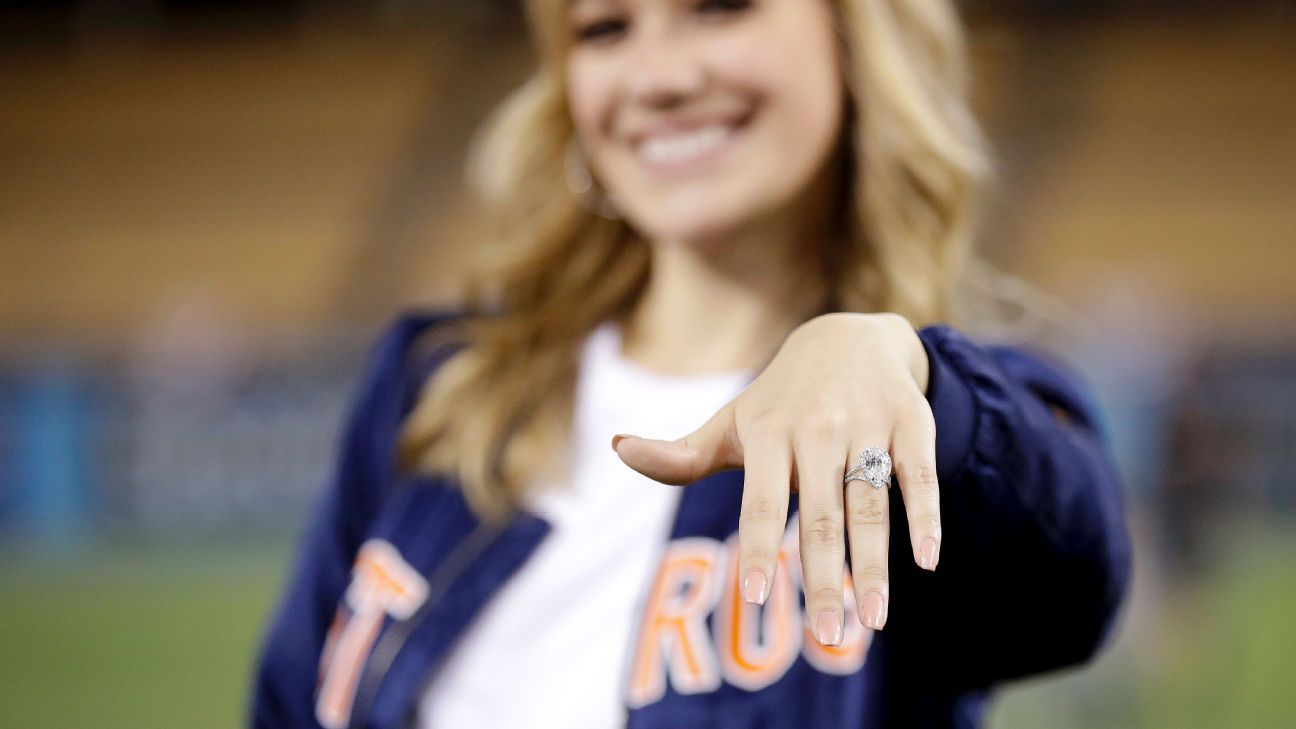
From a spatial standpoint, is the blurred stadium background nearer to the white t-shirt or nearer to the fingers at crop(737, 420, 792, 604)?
the white t-shirt

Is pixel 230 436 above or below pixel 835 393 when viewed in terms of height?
below

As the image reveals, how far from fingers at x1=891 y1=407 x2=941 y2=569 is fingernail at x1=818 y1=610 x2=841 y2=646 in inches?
2.1

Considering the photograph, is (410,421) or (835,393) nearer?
(835,393)

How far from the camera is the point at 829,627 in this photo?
23.2 inches

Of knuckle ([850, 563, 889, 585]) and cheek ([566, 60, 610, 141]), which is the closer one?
knuckle ([850, 563, 889, 585])

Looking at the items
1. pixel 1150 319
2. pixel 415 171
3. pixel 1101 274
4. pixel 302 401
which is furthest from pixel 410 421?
pixel 415 171

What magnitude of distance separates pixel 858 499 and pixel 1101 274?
27.7 ft

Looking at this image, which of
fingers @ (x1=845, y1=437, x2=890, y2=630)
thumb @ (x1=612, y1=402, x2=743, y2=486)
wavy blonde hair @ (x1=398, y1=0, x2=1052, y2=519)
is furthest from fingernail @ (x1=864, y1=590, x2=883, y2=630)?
wavy blonde hair @ (x1=398, y1=0, x2=1052, y2=519)

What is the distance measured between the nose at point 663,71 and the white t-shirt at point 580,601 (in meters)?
0.29

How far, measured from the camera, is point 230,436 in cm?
661

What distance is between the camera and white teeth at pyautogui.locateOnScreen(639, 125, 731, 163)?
117cm

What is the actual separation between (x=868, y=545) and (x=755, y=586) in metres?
0.06

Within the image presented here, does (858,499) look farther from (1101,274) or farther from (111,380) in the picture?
(1101,274)

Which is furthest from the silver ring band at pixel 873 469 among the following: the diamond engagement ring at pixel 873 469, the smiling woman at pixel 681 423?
the smiling woman at pixel 681 423
